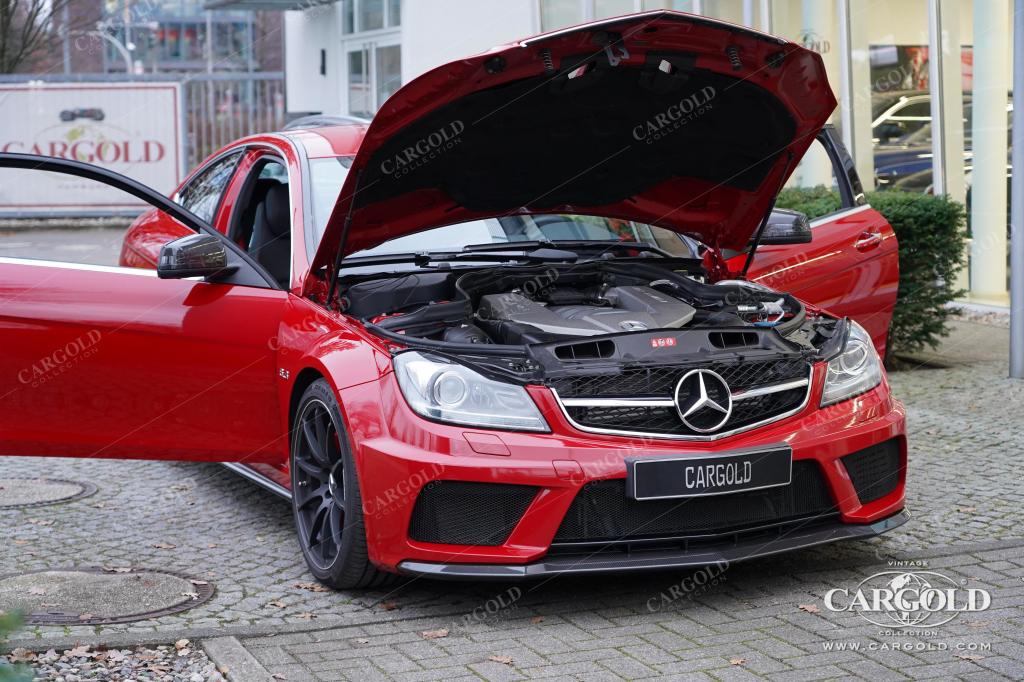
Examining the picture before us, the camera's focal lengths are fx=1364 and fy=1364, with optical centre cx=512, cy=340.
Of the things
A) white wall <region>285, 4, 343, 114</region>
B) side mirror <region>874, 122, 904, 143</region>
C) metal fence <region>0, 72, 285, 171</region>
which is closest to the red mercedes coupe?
side mirror <region>874, 122, 904, 143</region>

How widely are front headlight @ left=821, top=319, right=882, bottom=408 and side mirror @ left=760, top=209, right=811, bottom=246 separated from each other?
143 centimetres

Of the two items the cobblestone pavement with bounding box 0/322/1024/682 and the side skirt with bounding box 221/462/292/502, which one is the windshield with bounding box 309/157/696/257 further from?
the cobblestone pavement with bounding box 0/322/1024/682

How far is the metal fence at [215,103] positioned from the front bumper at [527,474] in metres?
20.1

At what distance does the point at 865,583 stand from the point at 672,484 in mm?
916

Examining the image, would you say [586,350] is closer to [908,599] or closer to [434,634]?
[434,634]

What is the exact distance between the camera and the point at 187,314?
17.3 ft

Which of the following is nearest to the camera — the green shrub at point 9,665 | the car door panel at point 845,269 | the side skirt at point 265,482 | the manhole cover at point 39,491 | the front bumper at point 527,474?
the green shrub at point 9,665

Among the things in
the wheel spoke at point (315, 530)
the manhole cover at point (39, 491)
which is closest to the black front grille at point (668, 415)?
the wheel spoke at point (315, 530)

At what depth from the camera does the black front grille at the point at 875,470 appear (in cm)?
475

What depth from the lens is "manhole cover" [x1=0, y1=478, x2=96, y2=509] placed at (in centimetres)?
645

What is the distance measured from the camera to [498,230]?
19.8 feet

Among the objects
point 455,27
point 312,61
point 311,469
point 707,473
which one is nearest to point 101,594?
point 311,469

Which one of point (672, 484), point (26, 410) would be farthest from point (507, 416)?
point (26, 410)

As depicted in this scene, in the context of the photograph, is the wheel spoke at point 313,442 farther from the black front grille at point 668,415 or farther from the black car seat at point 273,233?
the black car seat at point 273,233
